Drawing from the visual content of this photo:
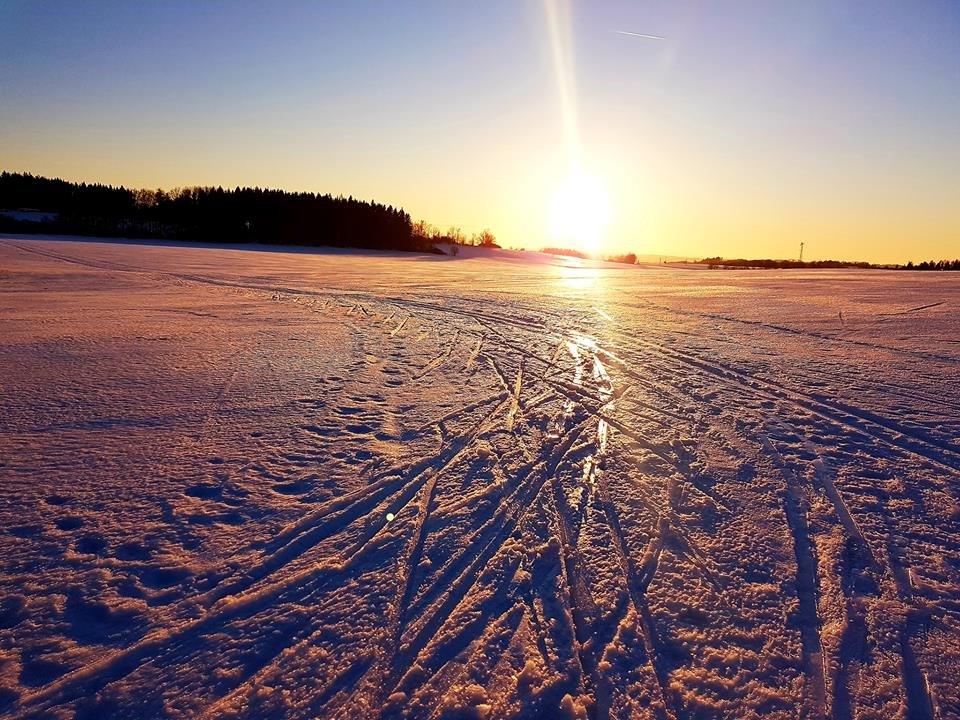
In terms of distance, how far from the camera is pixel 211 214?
183 feet

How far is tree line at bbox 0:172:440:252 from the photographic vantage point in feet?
178

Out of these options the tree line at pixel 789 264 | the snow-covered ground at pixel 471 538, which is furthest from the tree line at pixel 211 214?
the snow-covered ground at pixel 471 538

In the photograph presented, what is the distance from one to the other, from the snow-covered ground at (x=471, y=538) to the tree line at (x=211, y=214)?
5695 cm

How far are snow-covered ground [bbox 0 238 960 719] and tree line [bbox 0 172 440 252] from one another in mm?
56950

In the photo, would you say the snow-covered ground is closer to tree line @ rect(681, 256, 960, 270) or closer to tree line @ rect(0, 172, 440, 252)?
tree line @ rect(681, 256, 960, 270)

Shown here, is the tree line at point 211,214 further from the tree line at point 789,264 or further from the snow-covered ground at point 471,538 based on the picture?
the snow-covered ground at point 471,538

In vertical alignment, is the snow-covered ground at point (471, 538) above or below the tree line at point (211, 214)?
→ below

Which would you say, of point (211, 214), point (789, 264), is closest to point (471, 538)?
point (789, 264)

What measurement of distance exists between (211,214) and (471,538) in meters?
64.1

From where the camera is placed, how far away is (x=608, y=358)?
7.02 m

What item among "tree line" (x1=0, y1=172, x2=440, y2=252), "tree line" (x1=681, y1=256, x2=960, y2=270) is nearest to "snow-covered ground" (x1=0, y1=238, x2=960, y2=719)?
"tree line" (x1=681, y1=256, x2=960, y2=270)

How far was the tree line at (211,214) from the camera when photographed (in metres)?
54.3

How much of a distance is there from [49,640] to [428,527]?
5.73 feet

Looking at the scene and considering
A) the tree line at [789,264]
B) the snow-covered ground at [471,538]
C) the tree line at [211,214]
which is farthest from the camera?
the tree line at [211,214]
